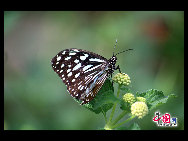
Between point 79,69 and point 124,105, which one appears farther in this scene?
point 79,69

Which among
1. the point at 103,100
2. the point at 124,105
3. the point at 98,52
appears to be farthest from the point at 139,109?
the point at 98,52

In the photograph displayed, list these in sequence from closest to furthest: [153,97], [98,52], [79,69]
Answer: [153,97], [79,69], [98,52]

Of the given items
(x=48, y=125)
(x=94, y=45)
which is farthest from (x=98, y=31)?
(x=48, y=125)

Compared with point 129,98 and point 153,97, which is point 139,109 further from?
point 153,97

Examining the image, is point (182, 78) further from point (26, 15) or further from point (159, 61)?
point (26, 15)

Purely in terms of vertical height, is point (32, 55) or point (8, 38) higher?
point (8, 38)
